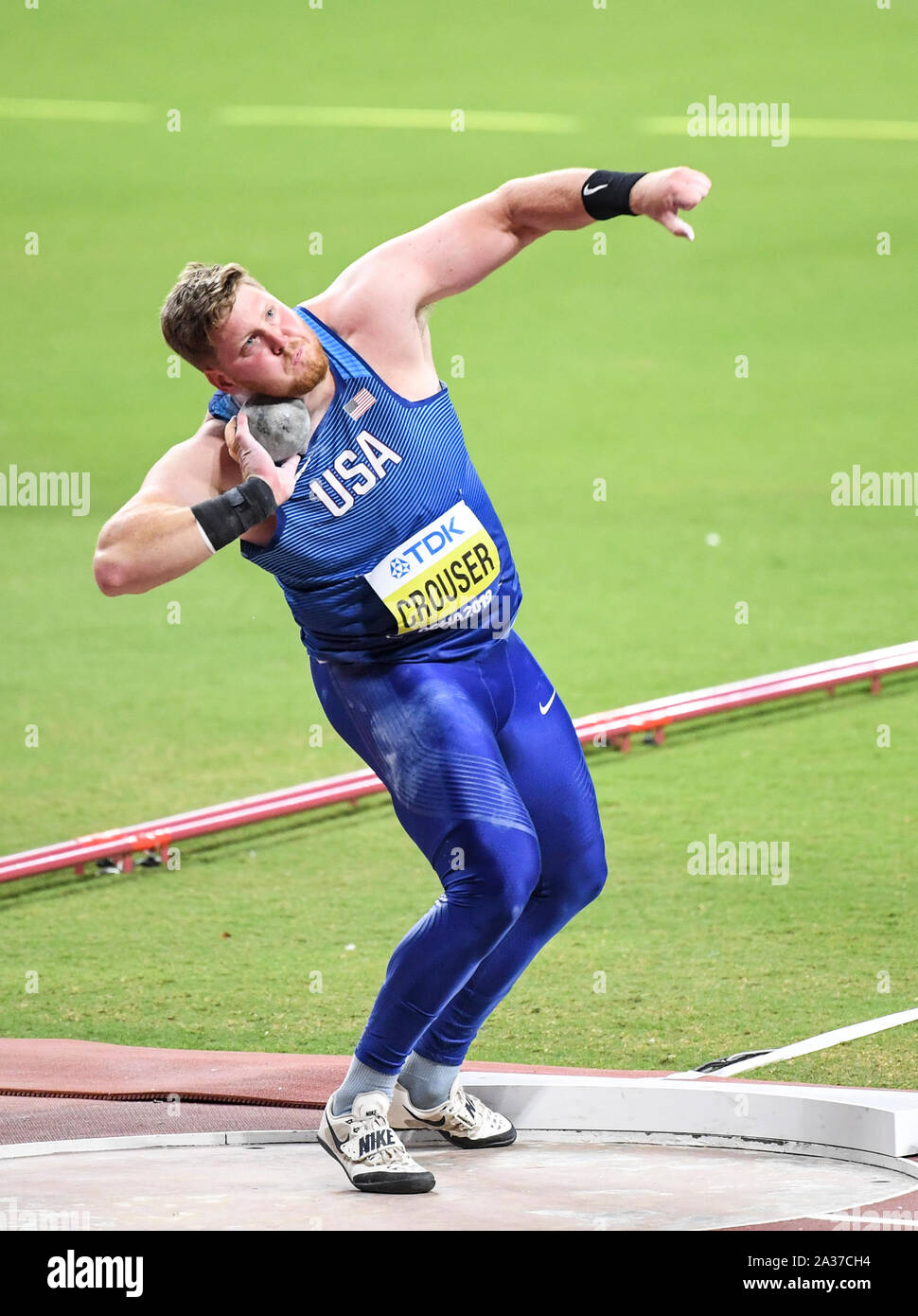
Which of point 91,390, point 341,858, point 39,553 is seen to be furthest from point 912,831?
point 91,390

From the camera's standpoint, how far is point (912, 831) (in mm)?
6434

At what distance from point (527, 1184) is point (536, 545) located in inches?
279

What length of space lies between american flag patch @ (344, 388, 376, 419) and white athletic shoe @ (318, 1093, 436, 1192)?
1156mm

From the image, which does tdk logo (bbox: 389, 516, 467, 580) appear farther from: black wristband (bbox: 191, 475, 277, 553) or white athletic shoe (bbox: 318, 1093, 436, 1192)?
white athletic shoe (bbox: 318, 1093, 436, 1192)

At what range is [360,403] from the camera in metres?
3.10

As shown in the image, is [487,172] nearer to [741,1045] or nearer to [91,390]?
[91,390]

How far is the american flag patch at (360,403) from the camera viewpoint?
3.10 meters

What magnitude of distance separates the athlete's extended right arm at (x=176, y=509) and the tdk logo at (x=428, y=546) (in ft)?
0.76

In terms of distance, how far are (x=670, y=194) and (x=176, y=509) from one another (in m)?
0.93

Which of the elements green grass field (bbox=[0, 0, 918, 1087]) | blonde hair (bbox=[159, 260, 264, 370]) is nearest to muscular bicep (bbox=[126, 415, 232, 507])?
blonde hair (bbox=[159, 260, 264, 370])

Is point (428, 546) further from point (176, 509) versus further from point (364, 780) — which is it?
point (364, 780)

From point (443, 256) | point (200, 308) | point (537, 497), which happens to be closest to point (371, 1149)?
point (200, 308)

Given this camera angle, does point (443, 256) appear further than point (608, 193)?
Yes

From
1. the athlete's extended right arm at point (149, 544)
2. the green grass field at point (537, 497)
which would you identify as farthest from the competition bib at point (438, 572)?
the green grass field at point (537, 497)
